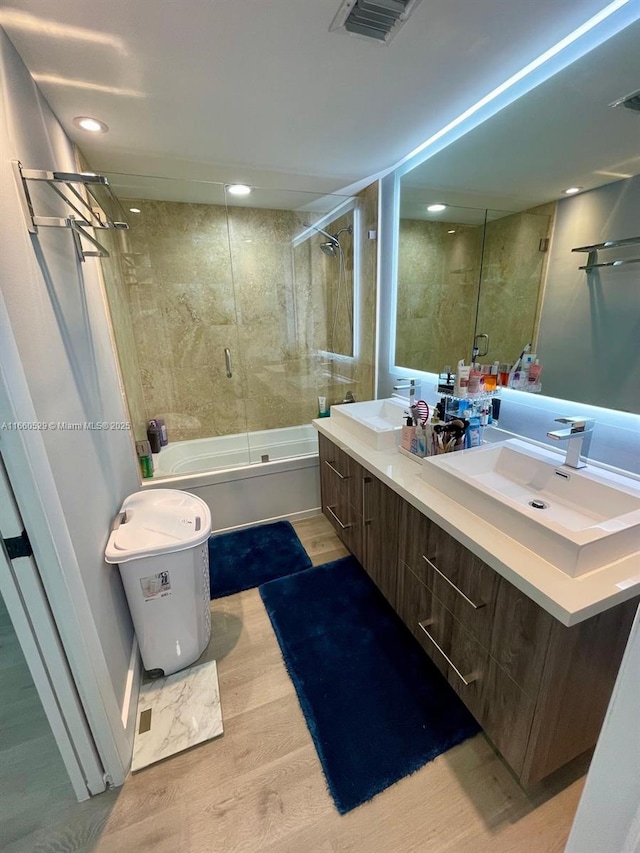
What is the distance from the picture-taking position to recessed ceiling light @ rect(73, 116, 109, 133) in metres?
1.56

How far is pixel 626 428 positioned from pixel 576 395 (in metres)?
0.21

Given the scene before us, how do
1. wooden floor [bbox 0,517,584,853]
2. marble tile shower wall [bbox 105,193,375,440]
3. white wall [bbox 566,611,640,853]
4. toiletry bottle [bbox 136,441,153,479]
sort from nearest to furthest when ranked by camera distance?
white wall [bbox 566,611,640,853], wooden floor [bbox 0,517,584,853], toiletry bottle [bbox 136,441,153,479], marble tile shower wall [bbox 105,193,375,440]

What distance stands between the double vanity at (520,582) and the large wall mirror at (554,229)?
41 cm

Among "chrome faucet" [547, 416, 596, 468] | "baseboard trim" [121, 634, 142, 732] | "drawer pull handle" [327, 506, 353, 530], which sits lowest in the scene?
"baseboard trim" [121, 634, 142, 732]

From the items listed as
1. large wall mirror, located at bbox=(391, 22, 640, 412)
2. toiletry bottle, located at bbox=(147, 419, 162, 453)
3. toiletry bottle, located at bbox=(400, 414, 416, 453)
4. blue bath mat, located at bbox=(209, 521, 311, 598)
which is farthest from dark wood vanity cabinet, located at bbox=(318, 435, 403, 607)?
toiletry bottle, located at bbox=(147, 419, 162, 453)

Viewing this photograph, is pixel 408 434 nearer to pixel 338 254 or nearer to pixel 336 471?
pixel 336 471

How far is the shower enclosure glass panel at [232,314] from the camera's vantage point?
266 centimetres

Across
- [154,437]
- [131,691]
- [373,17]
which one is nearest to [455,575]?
[131,691]

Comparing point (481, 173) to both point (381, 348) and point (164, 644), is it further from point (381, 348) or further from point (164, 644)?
point (164, 644)

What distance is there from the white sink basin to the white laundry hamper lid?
2.94ft

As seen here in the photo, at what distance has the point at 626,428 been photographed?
126cm

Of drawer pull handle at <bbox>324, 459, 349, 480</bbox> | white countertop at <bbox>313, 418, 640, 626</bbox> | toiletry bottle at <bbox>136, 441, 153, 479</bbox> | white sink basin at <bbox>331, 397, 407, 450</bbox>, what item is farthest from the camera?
toiletry bottle at <bbox>136, 441, 153, 479</bbox>

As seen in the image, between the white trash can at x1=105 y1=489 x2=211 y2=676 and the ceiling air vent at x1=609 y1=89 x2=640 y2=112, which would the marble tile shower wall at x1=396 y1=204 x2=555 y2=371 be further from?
the white trash can at x1=105 y1=489 x2=211 y2=676

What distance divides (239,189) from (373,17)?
1.70 m
